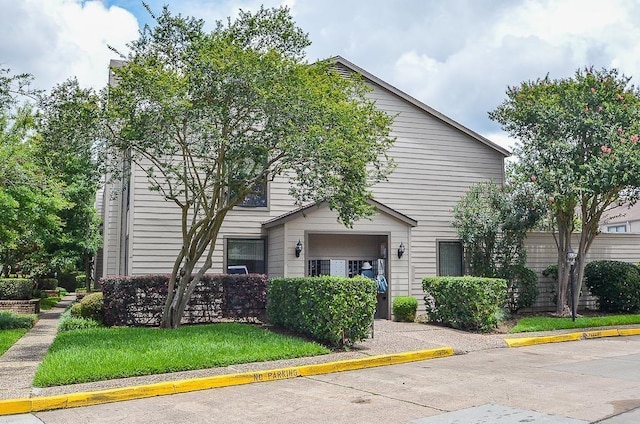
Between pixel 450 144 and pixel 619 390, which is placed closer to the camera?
pixel 619 390

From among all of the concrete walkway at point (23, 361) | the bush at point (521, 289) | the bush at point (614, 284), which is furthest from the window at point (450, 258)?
the concrete walkway at point (23, 361)

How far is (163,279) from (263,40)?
6.34 meters

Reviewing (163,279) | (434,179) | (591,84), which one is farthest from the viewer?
(434,179)

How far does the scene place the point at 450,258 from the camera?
63.2 feet

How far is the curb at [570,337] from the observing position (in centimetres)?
1385

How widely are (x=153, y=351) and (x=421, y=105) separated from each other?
40.3ft

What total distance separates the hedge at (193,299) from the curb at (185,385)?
5.21 m

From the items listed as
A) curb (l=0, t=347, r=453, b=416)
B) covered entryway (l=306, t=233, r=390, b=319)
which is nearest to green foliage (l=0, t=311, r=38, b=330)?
covered entryway (l=306, t=233, r=390, b=319)

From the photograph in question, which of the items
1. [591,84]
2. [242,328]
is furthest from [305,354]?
[591,84]

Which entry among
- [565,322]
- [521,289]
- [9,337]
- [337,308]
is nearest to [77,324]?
[9,337]

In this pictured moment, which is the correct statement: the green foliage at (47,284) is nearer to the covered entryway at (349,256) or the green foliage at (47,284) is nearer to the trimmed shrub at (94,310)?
the trimmed shrub at (94,310)

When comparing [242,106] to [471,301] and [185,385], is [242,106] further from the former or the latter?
[471,301]

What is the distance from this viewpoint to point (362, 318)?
12.0 m

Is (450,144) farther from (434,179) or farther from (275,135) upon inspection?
(275,135)
